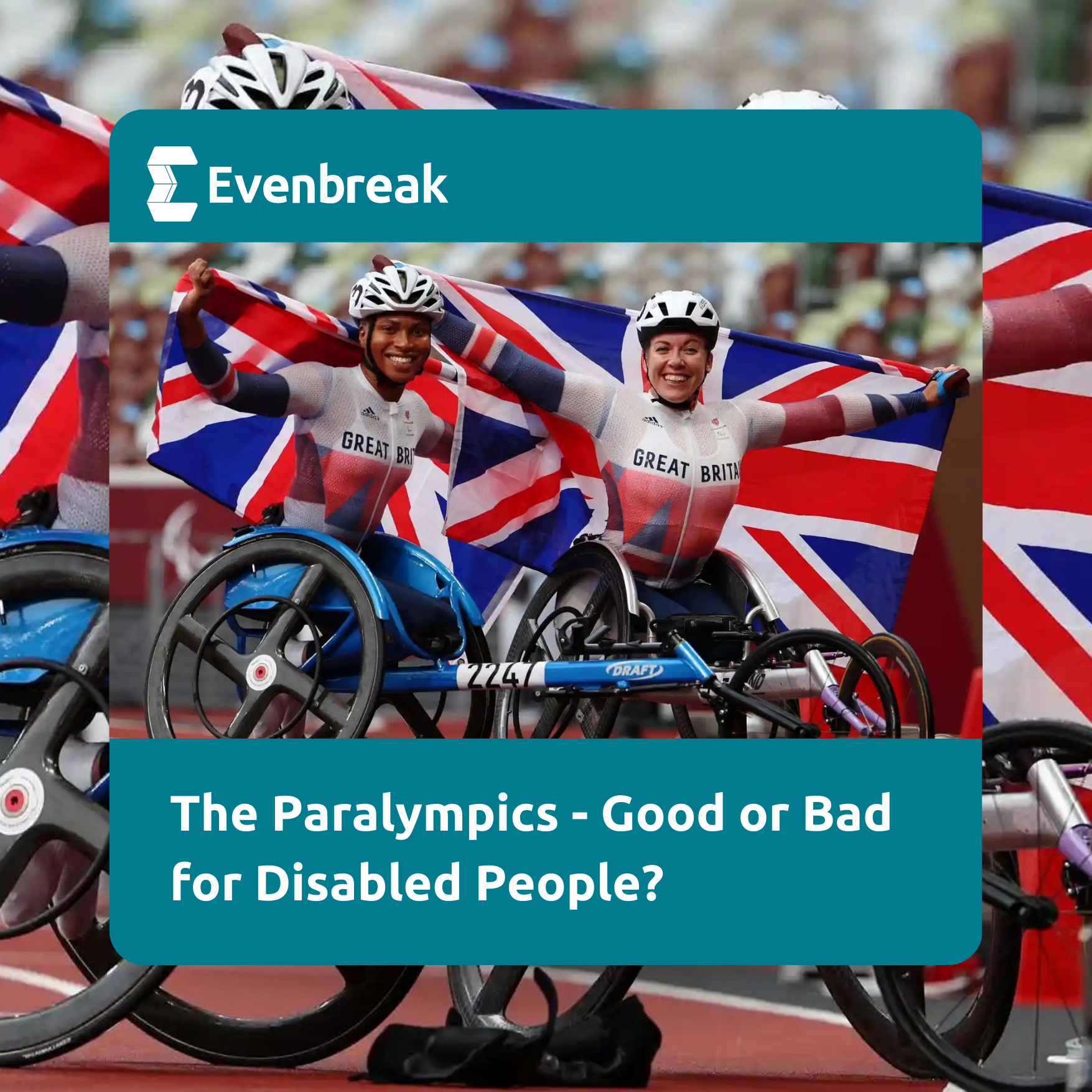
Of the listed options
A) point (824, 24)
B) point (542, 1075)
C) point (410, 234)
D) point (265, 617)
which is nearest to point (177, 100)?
point (410, 234)

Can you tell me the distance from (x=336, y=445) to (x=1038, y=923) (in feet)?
7.05

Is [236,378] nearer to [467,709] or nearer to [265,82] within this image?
[265,82]

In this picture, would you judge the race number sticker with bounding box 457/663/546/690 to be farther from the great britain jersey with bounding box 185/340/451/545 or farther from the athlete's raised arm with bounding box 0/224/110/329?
the athlete's raised arm with bounding box 0/224/110/329

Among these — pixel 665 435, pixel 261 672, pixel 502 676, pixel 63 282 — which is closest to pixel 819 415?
pixel 665 435

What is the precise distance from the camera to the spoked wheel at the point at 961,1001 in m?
4.23

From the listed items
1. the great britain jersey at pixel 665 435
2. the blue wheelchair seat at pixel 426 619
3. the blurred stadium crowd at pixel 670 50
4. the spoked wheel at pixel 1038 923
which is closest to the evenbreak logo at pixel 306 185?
the blurred stadium crowd at pixel 670 50

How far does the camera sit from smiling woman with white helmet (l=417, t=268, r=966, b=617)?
15.8 feet

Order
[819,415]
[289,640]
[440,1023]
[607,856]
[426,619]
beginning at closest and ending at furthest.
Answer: [607,856] → [289,640] → [426,619] → [819,415] → [440,1023]

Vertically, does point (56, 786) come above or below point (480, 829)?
above

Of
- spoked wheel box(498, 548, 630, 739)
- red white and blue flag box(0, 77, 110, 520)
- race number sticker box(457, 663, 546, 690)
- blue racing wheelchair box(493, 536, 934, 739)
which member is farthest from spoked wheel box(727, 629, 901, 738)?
red white and blue flag box(0, 77, 110, 520)

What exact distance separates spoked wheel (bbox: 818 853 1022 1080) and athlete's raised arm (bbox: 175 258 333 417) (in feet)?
6.46

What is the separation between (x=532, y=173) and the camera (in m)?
4.16

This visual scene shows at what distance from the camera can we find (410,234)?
415cm

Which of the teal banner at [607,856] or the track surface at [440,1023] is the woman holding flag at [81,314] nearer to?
the track surface at [440,1023]
